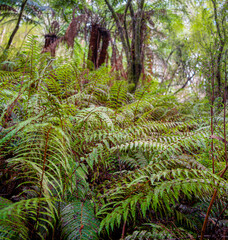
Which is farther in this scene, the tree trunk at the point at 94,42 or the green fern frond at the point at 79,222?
the tree trunk at the point at 94,42

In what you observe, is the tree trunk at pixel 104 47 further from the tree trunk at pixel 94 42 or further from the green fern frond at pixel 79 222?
the green fern frond at pixel 79 222

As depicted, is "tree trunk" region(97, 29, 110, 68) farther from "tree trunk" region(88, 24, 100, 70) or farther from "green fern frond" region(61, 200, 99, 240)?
"green fern frond" region(61, 200, 99, 240)

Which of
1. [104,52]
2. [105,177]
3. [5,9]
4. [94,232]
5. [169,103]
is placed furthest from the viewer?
[5,9]

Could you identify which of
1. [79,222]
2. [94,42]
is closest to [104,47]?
[94,42]

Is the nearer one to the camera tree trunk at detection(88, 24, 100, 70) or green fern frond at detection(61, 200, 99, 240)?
green fern frond at detection(61, 200, 99, 240)

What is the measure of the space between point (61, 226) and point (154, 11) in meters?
4.27

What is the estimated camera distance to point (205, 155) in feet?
3.71

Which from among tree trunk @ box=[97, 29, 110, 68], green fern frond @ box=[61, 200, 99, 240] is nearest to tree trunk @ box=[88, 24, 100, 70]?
tree trunk @ box=[97, 29, 110, 68]

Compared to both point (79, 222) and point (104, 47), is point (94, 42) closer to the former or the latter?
point (104, 47)

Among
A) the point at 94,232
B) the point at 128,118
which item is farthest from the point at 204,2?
the point at 94,232

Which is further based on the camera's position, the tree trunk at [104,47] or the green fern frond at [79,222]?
the tree trunk at [104,47]

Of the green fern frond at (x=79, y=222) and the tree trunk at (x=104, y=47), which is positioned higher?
the tree trunk at (x=104, y=47)

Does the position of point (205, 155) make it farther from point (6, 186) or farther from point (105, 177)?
point (6, 186)

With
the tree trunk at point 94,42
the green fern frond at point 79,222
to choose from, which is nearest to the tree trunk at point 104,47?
the tree trunk at point 94,42
